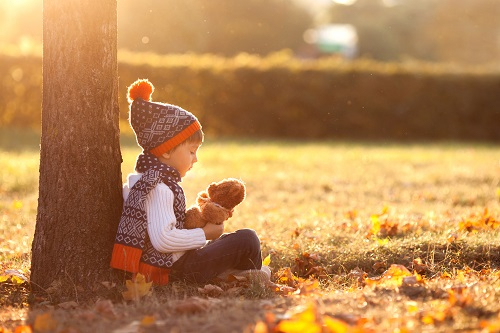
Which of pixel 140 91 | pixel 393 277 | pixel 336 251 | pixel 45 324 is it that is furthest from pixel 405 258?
pixel 45 324

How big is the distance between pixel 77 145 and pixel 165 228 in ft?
2.45

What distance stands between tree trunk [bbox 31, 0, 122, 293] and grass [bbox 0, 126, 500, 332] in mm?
271

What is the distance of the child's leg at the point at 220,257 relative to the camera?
4523 millimetres

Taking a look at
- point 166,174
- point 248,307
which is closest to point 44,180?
point 166,174

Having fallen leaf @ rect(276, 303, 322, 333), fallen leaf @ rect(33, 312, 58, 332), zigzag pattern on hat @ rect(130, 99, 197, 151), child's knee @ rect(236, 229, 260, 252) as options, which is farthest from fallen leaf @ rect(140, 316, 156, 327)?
zigzag pattern on hat @ rect(130, 99, 197, 151)

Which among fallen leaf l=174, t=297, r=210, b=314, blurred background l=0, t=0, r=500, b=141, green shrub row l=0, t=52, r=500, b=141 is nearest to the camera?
fallen leaf l=174, t=297, r=210, b=314

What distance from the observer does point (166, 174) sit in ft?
14.4

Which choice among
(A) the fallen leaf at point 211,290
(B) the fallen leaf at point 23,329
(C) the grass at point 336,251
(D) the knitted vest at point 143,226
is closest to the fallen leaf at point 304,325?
(C) the grass at point 336,251

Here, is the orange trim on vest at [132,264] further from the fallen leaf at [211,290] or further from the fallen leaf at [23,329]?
the fallen leaf at [23,329]

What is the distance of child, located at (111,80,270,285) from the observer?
4316mm

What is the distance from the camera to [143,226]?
14.2ft

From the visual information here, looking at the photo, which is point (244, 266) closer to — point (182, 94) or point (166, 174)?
point (166, 174)

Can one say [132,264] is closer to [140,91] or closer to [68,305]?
[68,305]

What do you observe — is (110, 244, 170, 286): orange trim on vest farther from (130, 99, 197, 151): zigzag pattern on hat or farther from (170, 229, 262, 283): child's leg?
(130, 99, 197, 151): zigzag pattern on hat
